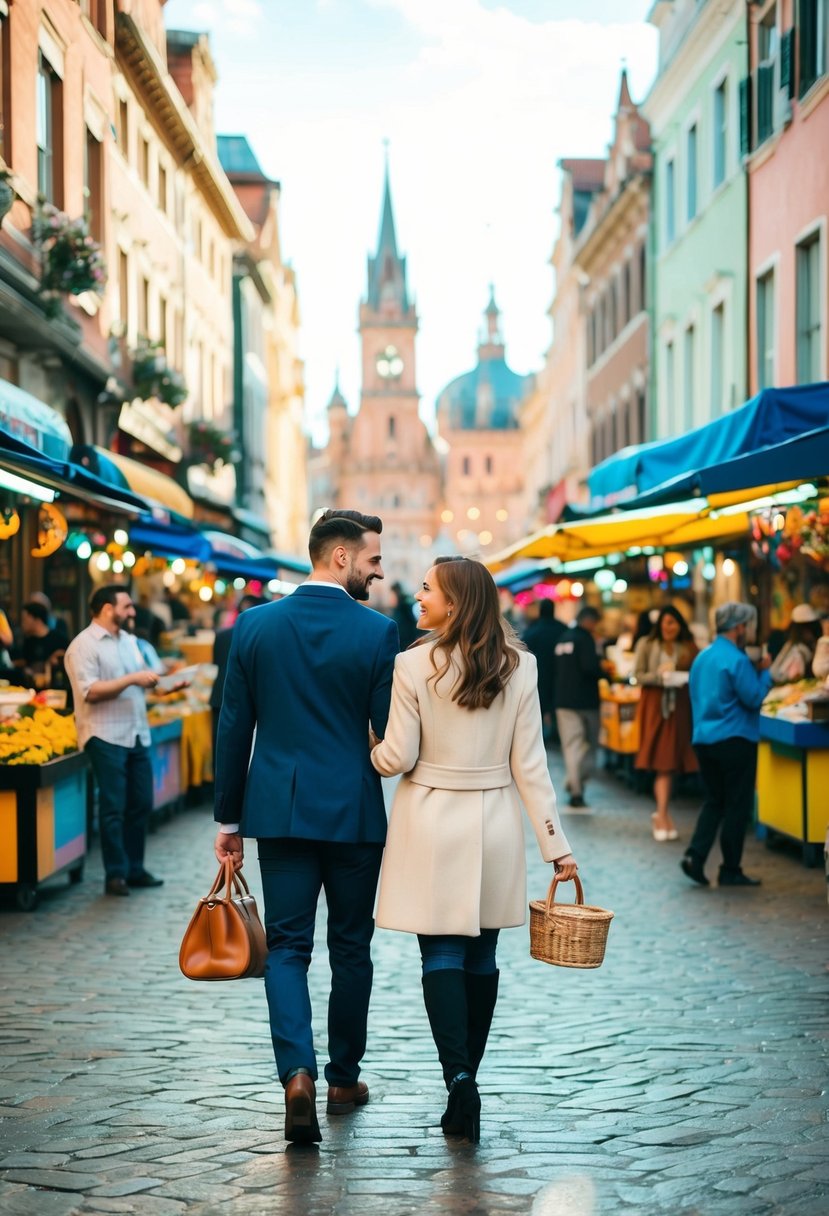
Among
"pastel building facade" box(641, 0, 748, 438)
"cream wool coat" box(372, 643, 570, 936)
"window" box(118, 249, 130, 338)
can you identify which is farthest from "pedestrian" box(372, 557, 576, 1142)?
"window" box(118, 249, 130, 338)

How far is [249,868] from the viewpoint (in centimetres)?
1253

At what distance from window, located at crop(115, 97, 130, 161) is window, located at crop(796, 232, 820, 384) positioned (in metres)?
11.5

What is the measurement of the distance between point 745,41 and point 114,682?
51.5ft

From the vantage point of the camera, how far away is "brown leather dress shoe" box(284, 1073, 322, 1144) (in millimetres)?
5250

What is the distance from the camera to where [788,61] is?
20.2m

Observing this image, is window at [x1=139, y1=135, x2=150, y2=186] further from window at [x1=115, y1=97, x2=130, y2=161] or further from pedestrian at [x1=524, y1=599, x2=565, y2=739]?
pedestrian at [x1=524, y1=599, x2=565, y2=739]

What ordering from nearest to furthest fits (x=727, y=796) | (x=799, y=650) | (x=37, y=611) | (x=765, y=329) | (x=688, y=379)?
(x=727, y=796) → (x=799, y=650) → (x=37, y=611) → (x=765, y=329) → (x=688, y=379)

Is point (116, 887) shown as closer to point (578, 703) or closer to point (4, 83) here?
point (578, 703)

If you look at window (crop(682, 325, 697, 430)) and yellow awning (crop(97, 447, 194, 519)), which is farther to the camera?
window (crop(682, 325, 697, 430))

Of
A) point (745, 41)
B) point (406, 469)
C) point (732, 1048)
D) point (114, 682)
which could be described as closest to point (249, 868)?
point (114, 682)

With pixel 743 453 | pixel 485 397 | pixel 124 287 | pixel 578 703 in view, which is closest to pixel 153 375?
pixel 124 287

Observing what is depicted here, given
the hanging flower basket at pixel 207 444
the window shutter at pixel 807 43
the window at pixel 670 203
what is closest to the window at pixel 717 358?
the window at pixel 670 203

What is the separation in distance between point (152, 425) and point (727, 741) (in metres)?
19.1

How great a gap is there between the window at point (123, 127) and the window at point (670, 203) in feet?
29.6
